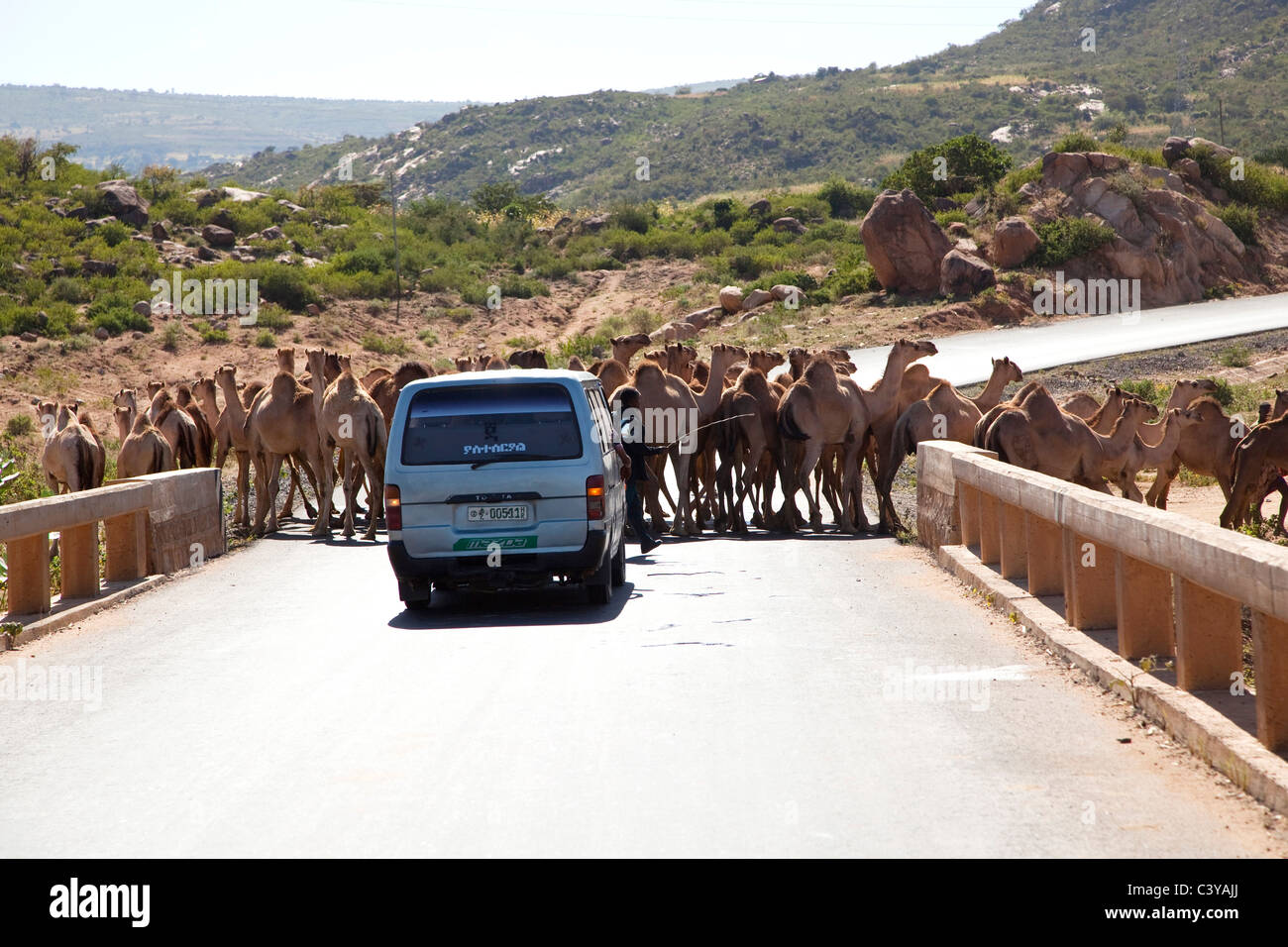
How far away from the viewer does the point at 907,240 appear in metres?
52.0

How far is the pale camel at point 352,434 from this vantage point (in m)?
18.5

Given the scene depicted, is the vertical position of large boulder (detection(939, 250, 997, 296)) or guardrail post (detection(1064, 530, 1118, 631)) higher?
large boulder (detection(939, 250, 997, 296))

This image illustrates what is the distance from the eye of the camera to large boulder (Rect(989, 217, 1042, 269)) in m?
51.9

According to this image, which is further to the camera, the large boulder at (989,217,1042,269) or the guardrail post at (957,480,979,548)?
the large boulder at (989,217,1042,269)

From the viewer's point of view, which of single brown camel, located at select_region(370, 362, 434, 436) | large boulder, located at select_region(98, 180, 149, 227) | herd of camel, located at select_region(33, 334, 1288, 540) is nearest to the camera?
herd of camel, located at select_region(33, 334, 1288, 540)

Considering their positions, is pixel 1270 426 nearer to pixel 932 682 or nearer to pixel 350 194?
pixel 932 682

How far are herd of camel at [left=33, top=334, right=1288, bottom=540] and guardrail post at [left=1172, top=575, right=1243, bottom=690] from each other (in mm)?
7844

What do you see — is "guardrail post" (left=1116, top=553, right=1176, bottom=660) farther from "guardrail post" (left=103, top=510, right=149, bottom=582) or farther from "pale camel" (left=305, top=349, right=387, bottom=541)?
"pale camel" (left=305, top=349, right=387, bottom=541)

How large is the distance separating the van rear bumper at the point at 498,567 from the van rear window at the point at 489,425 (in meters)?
0.80

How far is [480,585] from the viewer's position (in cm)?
1220

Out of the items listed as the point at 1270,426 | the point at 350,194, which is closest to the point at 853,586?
the point at 1270,426

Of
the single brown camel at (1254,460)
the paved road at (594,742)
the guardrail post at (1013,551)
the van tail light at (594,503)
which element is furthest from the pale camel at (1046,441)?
the van tail light at (594,503)

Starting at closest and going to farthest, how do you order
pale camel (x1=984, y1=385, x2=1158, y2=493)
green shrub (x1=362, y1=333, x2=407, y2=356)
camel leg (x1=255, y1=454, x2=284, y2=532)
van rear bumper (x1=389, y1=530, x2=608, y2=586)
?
1. van rear bumper (x1=389, y1=530, x2=608, y2=586)
2. pale camel (x1=984, y1=385, x2=1158, y2=493)
3. camel leg (x1=255, y1=454, x2=284, y2=532)
4. green shrub (x1=362, y1=333, x2=407, y2=356)

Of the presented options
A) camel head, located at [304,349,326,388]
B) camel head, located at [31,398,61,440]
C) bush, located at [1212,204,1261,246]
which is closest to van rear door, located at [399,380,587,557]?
camel head, located at [304,349,326,388]
